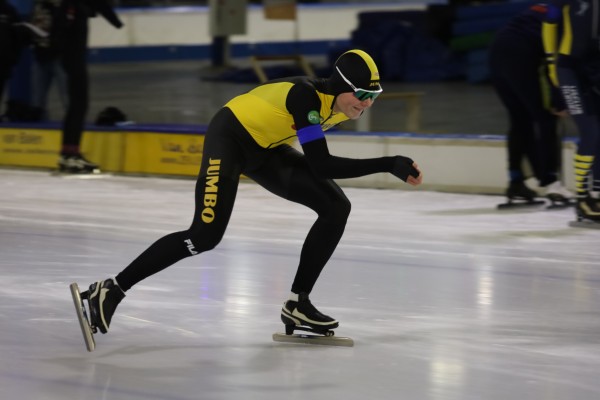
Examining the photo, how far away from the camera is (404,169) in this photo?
4359 mm

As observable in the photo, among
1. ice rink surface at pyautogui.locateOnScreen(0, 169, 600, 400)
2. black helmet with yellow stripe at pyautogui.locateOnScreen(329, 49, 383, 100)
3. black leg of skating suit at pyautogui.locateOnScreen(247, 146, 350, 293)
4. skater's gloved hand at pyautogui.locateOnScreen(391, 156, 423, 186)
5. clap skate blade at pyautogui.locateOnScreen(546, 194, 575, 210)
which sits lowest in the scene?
ice rink surface at pyautogui.locateOnScreen(0, 169, 600, 400)

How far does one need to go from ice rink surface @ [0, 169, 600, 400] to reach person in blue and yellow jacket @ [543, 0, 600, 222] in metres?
0.32

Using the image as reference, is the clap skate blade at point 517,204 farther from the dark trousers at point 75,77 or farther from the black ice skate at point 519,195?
the dark trousers at point 75,77

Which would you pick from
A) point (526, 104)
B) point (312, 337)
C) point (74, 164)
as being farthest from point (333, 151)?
point (312, 337)

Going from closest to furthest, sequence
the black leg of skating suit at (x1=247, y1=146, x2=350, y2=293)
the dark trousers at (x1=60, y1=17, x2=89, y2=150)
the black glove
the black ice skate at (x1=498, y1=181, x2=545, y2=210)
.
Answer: the black glove < the black leg of skating suit at (x1=247, y1=146, x2=350, y2=293) < the black ice skate at (x1=498, y1=181, x2=545, y2=210) < the dark trousers at (x1=60, y1=17, x2=89, y2=150)

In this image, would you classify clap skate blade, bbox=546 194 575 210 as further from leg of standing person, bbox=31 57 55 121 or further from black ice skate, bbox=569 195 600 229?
leg of standing person, bbox=31 57 55 121

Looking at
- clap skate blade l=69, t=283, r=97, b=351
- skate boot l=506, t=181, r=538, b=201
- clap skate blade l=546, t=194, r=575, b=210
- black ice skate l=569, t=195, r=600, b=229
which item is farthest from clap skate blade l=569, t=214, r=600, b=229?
clap skate blade l=69, t=283, r=97, b=351

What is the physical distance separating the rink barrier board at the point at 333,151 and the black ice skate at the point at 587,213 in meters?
1.01

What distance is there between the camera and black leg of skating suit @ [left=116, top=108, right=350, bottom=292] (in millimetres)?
4641

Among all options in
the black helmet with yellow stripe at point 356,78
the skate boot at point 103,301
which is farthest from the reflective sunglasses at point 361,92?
the skate boot at point 103,301

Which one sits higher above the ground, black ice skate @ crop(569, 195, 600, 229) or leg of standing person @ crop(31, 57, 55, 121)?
leg of standing person @ crop(31, 57, 55, 121)

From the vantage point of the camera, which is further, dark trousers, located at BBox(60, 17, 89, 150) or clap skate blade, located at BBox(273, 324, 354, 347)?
dark trousers, located at BBox(60, 17, 89, 150)

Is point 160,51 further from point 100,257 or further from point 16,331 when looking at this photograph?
point 16,331

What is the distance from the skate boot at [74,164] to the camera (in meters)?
9.68
